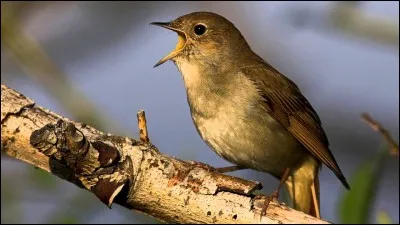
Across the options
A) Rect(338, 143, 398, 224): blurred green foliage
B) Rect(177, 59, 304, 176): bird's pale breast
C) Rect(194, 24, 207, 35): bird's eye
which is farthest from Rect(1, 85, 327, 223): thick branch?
Rect(194, 24, 207, 35): bird's eye

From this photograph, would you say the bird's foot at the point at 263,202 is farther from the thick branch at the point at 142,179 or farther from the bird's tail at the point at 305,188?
the bird's tail at the point at 305,188

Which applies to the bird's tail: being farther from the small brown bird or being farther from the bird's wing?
the bird's wing

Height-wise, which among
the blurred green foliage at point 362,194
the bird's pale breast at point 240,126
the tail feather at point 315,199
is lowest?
the tail feather at point 315,199

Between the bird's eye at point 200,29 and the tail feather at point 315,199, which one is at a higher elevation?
the bird's eye at point 200,29

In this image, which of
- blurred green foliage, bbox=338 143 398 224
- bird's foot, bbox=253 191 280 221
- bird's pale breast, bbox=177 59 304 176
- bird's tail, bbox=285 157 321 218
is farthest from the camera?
bird's tail, bbox=285 157 321 218

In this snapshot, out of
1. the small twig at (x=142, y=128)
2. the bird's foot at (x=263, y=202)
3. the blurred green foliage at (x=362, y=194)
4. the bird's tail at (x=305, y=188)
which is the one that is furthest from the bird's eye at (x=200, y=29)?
the bird's foot at (x=263, y=202)

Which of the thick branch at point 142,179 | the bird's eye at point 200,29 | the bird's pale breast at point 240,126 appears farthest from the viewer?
the bird's eye at point 200,29

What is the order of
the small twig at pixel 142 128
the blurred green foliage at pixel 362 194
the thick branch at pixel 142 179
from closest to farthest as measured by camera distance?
the thick branch at pixel 142 179 → the small twig at pixel 142 128 → the blurred green foliage at pixel 362 194

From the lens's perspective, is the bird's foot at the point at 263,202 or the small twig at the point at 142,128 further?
the small twig at the point at 142,128

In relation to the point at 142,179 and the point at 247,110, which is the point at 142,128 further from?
the point at 247,110
